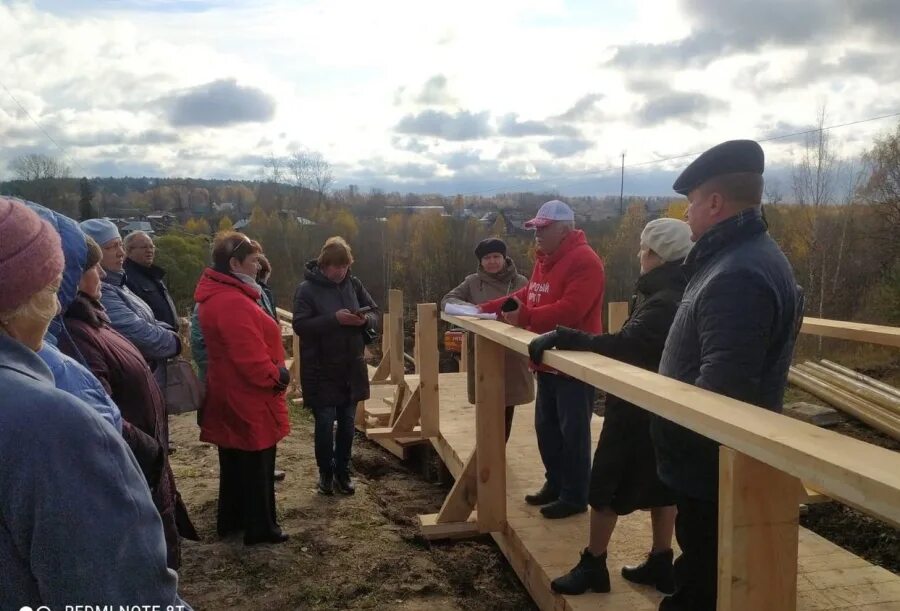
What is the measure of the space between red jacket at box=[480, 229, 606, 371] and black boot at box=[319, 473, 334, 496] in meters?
2.11

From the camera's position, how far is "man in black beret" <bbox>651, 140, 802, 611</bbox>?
189 cm

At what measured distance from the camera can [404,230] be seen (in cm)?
4947

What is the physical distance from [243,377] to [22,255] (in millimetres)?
2640

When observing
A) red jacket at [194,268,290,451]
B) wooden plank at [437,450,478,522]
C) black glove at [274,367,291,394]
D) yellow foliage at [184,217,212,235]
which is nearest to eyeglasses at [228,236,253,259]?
red jacket at [194,268,290,451]

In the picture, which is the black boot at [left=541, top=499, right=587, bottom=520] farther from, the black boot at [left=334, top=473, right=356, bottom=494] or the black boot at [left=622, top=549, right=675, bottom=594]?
the black boot at [left=334, top=473, right=356, bottom=494]

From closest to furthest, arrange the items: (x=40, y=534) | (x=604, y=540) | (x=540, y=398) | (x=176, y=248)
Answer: (x=40, y=534)
(x=604, y=540)
(x=540, y=398)
(x=176, y=248)

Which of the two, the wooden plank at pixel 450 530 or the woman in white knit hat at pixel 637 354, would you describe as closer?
the woman in white knit hat at pixel 637 354

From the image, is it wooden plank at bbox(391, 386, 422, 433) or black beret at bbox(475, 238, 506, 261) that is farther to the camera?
wooden plank at bbox(391, 386, 422, 433)

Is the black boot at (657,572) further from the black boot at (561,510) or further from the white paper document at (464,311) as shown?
the white paper document at (464,311)

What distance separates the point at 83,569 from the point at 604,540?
2151 mm

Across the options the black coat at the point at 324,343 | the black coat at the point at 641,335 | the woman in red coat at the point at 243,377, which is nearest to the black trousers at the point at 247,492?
the woman in red coat at the point at 243,377

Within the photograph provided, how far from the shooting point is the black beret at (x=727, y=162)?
2.04m

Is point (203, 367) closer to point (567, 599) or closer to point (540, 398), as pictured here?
point (540, 398)

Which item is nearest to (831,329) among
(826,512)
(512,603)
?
(512,603)
